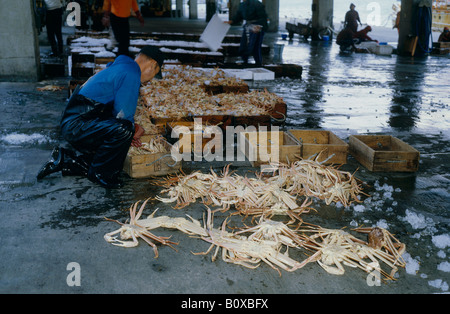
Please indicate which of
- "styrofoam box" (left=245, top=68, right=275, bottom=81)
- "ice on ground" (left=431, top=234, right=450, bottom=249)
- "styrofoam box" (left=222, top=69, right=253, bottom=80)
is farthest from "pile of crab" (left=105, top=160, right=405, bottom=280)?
"styrofoam box" (left=245, top=68, right=275, bottom=81)

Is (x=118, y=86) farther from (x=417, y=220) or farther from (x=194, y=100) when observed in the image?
(x=417, y=220)

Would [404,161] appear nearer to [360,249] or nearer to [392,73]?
[360,249]

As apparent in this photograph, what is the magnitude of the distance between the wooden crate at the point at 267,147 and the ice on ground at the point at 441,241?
1.97m

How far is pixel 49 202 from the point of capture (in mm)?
4367

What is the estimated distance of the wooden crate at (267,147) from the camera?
5.54 meters

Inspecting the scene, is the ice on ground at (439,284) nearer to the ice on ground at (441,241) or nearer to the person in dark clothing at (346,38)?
the ice on ground at (441,241)

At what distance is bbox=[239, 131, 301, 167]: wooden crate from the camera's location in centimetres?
554

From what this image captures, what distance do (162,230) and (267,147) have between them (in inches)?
87.7

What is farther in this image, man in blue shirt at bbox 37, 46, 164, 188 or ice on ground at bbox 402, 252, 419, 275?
man in blue shirt at bbox 37, 46, 164, 188

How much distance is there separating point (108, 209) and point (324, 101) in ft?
22.7

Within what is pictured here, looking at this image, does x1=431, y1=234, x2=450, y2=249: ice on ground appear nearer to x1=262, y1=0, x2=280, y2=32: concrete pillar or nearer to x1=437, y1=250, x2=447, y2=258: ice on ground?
x1=437, y1=250, x2=447, y2=258: ice on ground

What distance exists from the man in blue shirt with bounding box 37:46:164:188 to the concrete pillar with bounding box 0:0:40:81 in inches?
268

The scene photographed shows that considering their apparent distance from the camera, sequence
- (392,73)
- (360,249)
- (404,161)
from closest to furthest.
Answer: (360,249), (404,161), (392,73)
